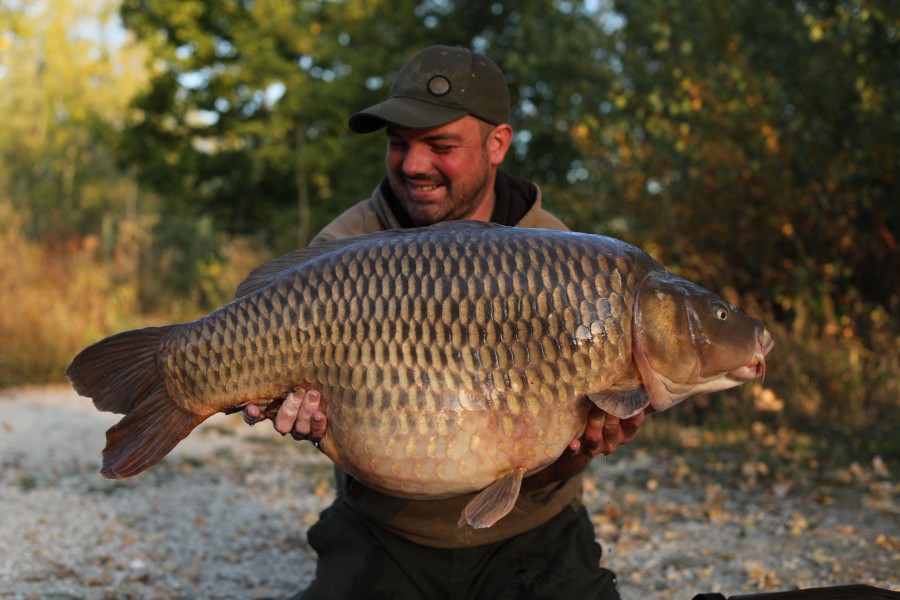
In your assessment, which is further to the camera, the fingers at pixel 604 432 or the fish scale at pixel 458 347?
the fingers at pixel 604 432

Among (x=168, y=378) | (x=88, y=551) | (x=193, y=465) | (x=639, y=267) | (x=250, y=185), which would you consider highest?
(x=639, y=267)

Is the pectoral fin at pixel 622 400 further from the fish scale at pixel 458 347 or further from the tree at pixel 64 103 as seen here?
the tree at pixel 64 103

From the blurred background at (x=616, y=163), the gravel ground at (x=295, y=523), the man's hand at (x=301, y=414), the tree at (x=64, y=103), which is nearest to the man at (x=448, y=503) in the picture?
the man's hand at (x=301, y=414)

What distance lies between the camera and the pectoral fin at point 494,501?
63.6 inches

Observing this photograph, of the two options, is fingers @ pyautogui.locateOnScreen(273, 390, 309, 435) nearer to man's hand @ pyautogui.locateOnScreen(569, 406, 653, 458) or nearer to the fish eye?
man's hand @ pyautogui.locateOnScreen(569, 406, 653, 458)

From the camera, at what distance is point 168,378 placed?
174 cm

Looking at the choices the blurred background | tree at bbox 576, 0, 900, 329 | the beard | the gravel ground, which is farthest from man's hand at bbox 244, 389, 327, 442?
tree at bbox 576, 0, 900, 329

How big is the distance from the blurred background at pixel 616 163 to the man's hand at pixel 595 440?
2416mm

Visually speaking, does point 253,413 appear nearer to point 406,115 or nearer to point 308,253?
point 308,253

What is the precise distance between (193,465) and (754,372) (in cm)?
337

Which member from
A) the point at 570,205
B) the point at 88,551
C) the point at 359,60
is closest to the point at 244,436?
the point at 88,551

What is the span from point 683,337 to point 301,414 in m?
0.69

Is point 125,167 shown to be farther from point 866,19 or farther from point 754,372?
point 754,372

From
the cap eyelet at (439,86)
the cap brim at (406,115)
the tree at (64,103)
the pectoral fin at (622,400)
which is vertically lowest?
the tree at (64,103)
